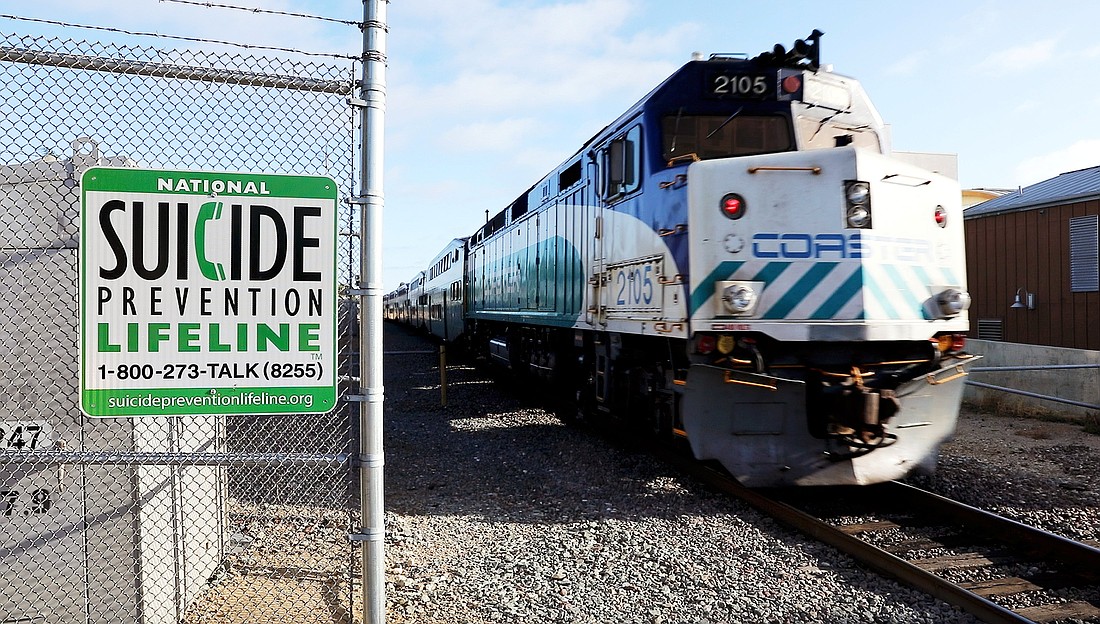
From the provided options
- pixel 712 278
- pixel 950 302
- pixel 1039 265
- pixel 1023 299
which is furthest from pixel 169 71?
pixel 1023 299

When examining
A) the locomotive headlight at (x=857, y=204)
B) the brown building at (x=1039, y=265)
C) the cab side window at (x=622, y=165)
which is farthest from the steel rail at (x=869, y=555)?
the brown building at (x=1039, y=265)

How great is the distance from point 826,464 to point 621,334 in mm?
2597

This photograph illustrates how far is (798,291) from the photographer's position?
20.1 ft

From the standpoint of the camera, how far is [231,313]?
3.37m

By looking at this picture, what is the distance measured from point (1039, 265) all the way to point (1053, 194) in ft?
4.43

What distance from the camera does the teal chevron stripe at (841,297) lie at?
20.0 ft

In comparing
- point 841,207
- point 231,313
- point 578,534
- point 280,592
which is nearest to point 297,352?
point 231,313

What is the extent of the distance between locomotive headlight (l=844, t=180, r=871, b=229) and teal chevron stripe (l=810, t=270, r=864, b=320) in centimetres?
38

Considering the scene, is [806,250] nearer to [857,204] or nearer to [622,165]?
[857,204]

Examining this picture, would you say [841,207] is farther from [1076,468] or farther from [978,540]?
[1076,468]

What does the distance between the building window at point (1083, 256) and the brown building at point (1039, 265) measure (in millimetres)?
13

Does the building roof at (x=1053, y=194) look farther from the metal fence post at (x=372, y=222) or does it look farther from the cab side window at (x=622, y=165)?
the metal fence post at (x=372, y=222)

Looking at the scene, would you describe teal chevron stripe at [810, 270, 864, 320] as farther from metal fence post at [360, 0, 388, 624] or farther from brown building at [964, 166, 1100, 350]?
brown building at [964, 166, 1100, 350]

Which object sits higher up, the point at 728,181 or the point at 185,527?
the point at 728,181
